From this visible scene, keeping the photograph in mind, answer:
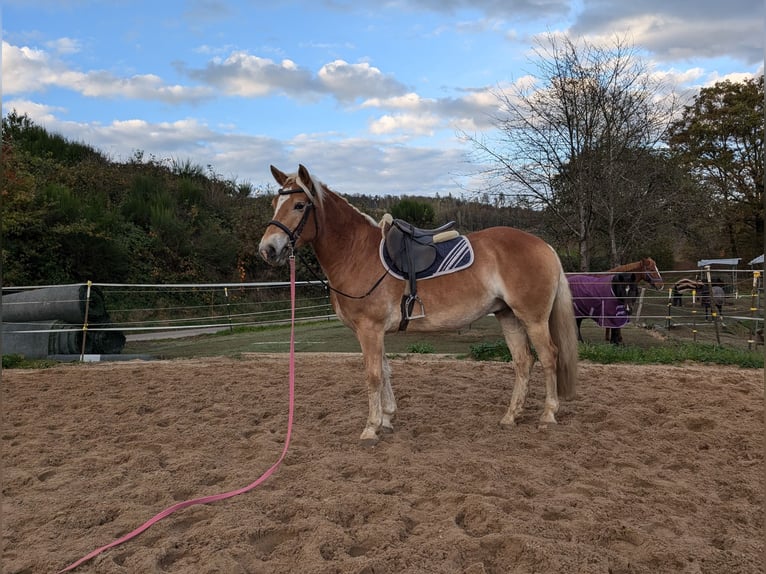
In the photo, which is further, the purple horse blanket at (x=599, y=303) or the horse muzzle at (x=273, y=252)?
the purple horse blanket at (x=599, y=303)

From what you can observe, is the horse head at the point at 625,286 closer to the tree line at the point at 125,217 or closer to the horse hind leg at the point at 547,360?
the tree line at the point at 125,217

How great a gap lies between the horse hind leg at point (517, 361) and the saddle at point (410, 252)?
99 centimetres

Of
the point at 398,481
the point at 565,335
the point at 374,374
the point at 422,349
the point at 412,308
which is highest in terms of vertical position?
the point at 412,308

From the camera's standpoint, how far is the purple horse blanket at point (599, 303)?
8.95 m

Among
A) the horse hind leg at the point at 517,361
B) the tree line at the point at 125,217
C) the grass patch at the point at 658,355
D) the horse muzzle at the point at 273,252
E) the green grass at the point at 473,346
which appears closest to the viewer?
the horse muzzle at the point at 273,252

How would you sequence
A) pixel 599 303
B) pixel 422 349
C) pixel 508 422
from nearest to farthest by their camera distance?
pixel 508 422
pixel 422 349
pixel 599 303

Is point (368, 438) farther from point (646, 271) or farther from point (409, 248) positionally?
point (646, 271)

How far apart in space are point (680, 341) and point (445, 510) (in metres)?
8.36

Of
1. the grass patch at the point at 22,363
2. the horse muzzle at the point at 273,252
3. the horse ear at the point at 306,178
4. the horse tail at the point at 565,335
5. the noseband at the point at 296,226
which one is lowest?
the grass patch at the point at 22,363

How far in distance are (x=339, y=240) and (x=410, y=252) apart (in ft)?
2.08

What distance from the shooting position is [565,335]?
4.67m

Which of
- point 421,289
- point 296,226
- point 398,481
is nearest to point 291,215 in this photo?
point 296,226

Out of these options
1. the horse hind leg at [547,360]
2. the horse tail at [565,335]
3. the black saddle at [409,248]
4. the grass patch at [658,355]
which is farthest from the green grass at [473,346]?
the black saddle at [409,248]

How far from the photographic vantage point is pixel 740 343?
380 inches
